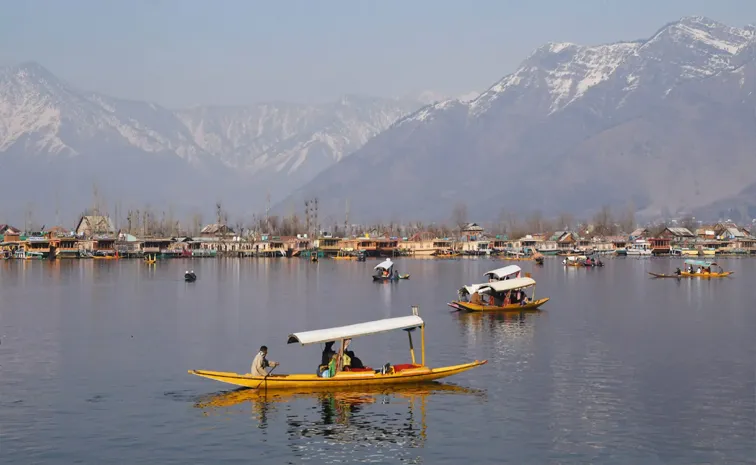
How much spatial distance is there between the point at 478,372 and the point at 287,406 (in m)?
11.7

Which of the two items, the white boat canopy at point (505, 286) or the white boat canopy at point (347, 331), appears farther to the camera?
the white boat canopy at point (505, 286)

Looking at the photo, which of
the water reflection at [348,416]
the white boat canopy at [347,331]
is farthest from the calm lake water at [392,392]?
the white boat canopy at [347,331]

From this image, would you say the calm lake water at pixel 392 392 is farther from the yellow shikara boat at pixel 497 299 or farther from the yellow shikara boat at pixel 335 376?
the yellow shikara boat at pixel 497 299

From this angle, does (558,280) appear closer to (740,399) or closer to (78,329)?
(78,329)

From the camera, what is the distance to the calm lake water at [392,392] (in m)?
34.9

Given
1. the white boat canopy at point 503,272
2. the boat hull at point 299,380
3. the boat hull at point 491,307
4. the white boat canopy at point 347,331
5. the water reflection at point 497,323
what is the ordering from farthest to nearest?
1. the white boat canopy at point 503,272
2. the boat hull at point 491,307
3. the water reflection at point 497,323
4. the white boat canopy at point 347,331
5. the boat hull at point 299,380

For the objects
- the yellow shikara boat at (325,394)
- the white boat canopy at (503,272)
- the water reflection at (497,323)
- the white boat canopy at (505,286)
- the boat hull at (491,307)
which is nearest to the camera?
the yellow shikara boat at (325,394)

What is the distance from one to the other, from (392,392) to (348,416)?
15.0 feet

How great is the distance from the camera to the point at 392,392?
43312 millimetres

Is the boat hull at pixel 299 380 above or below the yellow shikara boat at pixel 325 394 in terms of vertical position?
above

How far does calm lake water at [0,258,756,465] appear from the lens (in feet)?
115

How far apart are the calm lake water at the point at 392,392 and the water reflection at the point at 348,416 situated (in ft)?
0.37

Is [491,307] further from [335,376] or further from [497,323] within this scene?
[335,376]

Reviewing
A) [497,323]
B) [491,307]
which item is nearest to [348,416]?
[497,323]
